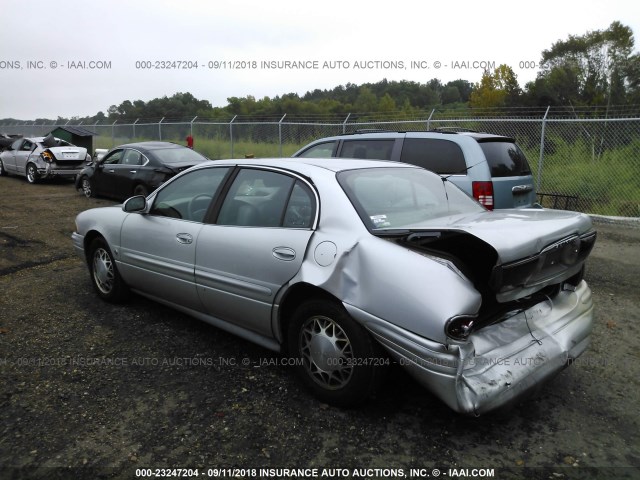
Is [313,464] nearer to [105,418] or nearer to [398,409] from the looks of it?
[398,409]

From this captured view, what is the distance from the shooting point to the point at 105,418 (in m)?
3.04

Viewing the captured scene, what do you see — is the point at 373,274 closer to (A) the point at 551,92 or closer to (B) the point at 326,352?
(B) the point at 326,352

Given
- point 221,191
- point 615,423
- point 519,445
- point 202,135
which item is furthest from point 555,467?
point 202,135

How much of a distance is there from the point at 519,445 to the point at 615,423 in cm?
69

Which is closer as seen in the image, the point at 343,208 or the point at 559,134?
the point at 343,208

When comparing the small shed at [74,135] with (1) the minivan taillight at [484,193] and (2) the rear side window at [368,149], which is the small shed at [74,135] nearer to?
(2) the rear side window at [368,149]

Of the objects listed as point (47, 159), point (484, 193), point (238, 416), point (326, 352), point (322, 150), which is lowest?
point (238, 416)

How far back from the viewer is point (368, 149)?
732 cm

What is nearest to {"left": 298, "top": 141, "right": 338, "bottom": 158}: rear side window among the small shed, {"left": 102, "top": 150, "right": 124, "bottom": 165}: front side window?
{"left": 102, "top": 150, "right": 124, "bottom": 165}: front side window

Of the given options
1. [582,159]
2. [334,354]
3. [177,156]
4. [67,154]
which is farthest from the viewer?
[67,154]

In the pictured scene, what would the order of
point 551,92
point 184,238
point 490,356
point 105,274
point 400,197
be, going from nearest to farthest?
point 490,356 → point 400,197 → point 184,238 → point 105,274 → point 551,92

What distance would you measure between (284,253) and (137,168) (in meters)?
8.90

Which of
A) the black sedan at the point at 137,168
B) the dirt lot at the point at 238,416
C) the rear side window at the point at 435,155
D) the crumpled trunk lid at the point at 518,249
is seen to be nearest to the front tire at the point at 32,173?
the black sedan at the point at 137,168

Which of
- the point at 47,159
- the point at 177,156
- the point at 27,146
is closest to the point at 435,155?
the point at 177,156
